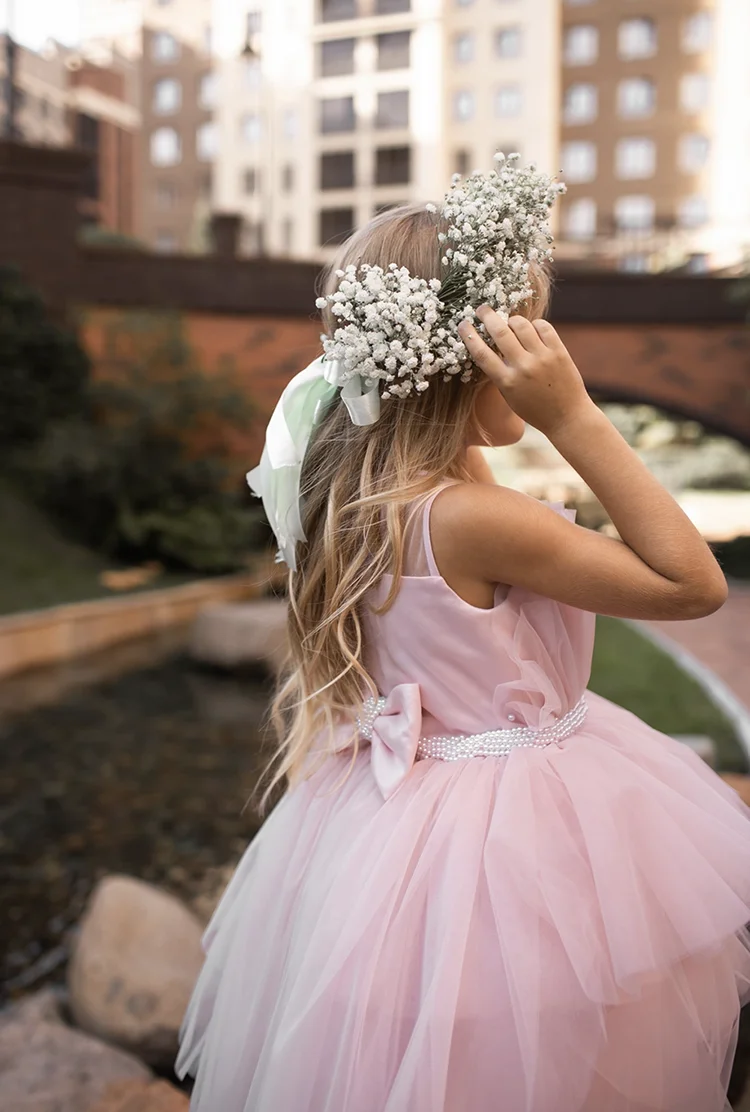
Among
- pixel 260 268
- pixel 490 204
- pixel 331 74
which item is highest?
pixel 331 74

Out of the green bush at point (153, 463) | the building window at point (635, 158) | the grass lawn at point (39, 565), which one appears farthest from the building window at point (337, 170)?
the grass lawn at point (39, 565)

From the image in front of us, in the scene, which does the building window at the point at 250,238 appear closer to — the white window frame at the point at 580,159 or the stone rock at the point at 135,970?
the white window frame at the point at 580,159

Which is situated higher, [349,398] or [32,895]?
[349,398]

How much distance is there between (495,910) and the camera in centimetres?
119

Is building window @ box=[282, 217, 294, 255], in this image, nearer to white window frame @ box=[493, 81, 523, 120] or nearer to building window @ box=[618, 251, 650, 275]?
white window frame @ box=[493, 81, 523, 120]

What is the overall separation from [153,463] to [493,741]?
9.58m

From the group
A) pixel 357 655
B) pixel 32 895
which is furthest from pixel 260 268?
pixel 357 655

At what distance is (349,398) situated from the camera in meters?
1.29

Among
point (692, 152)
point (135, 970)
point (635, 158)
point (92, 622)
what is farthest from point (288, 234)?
point (135, 970)

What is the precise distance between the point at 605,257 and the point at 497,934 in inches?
562

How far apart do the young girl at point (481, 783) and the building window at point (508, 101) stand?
32.0m

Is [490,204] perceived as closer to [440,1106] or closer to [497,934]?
[497,934]

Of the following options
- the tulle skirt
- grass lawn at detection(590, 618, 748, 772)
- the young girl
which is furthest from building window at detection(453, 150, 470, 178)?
the tulle skirt

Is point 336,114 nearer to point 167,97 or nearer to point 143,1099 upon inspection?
point 167,97
